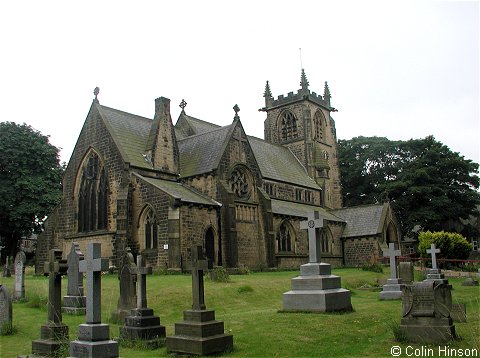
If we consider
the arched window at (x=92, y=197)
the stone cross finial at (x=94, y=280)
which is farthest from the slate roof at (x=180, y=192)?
the stone cross finial at (x=94, y=280)

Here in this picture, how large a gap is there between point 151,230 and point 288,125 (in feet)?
110

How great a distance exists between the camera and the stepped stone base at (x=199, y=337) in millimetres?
10930

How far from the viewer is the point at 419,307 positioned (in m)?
11.3

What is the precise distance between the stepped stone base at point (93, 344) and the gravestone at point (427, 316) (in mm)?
6397

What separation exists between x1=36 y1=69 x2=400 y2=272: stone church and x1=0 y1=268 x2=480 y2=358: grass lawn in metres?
7.95

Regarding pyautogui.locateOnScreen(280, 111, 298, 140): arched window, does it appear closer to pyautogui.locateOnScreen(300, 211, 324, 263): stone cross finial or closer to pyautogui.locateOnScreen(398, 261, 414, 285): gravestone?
pyautogui.locateOnScreen(398, 261, 414, 285): gravestone

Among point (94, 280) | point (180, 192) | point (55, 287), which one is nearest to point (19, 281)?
point (55, 287)

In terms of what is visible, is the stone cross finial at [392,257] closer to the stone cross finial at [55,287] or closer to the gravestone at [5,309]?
the stone cross finial at [55,287]

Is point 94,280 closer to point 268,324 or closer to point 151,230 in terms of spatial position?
point 268,324

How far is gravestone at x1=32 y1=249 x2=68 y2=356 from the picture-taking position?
11.2 meters

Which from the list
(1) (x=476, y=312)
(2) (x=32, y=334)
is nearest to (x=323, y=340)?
(1) (x=476, y=312)

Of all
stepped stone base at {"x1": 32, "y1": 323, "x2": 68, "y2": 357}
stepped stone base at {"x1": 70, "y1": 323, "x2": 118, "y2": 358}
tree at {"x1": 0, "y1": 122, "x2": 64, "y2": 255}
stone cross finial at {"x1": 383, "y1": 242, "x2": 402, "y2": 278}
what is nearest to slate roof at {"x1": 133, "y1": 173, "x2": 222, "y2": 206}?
stone cross finial at {"x1": 383, "y1": 242, "x2": 402, "y2": 278}

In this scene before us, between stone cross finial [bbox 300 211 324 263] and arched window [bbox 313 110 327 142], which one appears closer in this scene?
stone cross finial [bbox 300 211 324 263]

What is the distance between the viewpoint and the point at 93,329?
913 cm
